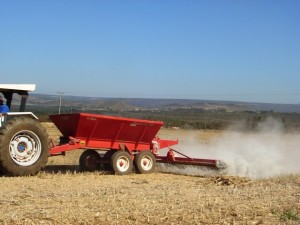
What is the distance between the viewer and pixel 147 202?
719cm

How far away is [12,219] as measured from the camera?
5.80 m

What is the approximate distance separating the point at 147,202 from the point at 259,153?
7749 mm

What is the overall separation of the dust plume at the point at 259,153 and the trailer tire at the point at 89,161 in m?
2.18

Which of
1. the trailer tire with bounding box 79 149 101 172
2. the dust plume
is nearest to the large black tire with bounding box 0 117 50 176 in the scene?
the trailer tire with bounding box 79 149 101 172

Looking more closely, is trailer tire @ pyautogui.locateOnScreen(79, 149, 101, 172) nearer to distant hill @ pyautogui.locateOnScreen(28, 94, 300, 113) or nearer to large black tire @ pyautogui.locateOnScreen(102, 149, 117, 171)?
large black tire @ pyautogui.locateOnScreen(102, 149, 117, 171)

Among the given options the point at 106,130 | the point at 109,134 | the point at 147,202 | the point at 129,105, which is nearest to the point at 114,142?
the point at 109,134

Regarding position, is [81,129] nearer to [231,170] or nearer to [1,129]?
[1,129]

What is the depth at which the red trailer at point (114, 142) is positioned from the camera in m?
11.6

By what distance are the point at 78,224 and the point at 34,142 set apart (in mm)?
5230

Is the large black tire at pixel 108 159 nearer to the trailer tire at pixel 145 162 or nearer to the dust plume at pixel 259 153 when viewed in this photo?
the trailer tire at pixel 145 162

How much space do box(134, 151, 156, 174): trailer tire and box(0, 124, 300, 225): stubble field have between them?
1856mm

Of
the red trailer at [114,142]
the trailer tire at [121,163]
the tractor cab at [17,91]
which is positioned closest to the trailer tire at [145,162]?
the red trailer at [114,142]

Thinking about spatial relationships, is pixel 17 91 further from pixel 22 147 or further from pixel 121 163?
pixel 121 163

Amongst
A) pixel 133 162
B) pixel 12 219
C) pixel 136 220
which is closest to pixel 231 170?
pixel 133 162
